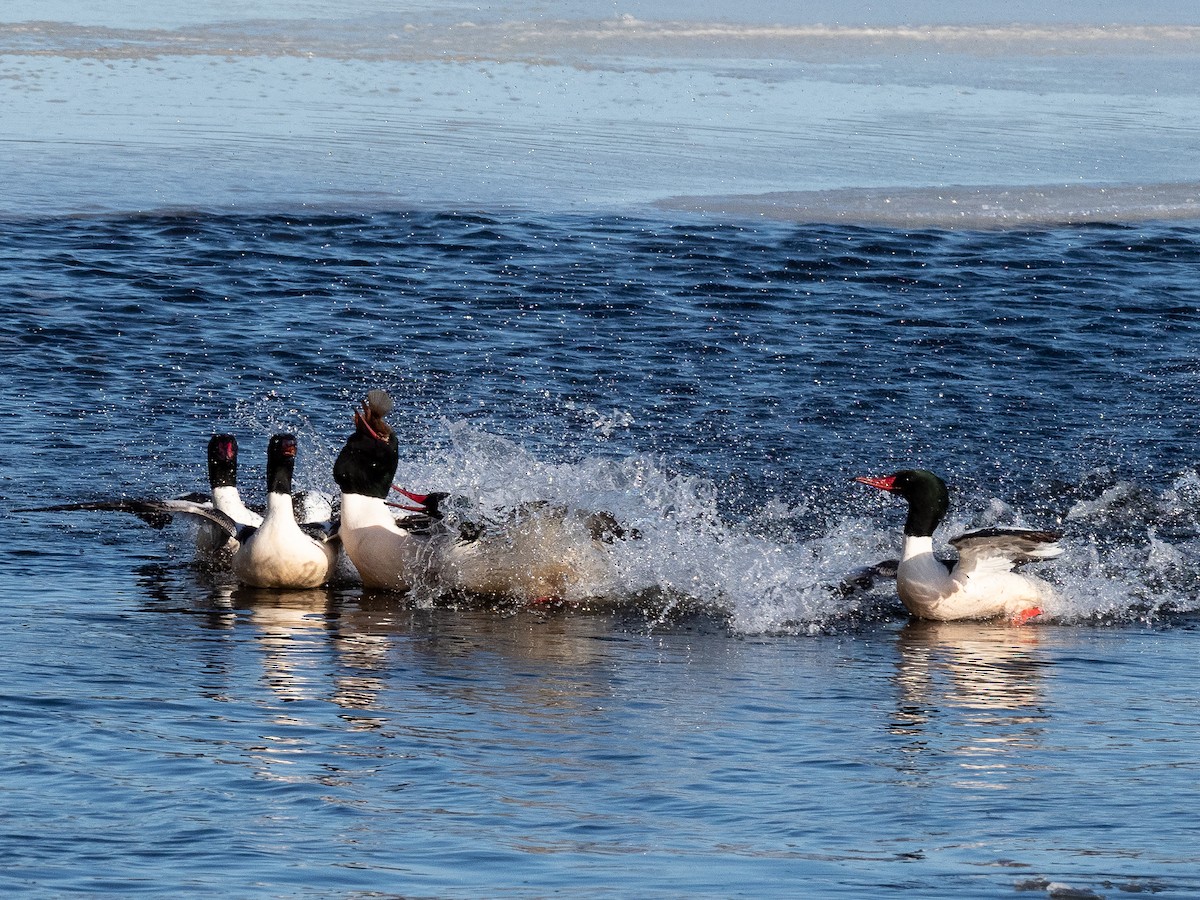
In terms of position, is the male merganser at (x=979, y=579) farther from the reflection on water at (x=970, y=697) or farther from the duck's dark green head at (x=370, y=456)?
the duck's dark green head at (x=370, y=456)

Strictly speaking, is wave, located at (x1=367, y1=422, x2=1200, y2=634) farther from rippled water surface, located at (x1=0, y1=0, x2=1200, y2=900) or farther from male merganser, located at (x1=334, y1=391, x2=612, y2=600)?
male merganser, located at (x1=334, y1=391, x2=612, y2=600)

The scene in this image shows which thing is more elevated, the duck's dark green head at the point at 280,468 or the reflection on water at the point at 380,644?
the duck's dark green head at the point at 280,468

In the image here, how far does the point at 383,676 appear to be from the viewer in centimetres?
855

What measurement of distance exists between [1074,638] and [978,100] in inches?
672

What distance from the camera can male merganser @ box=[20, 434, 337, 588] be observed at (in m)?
10.6

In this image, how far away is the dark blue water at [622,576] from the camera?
6359mm

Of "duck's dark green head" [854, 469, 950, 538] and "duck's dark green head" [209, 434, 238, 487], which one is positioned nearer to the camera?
"duck's dark green head" [854, 469, 950, 538]

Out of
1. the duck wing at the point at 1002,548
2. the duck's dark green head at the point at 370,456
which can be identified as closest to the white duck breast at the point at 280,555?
the duck's dark green head at the point at 370,456

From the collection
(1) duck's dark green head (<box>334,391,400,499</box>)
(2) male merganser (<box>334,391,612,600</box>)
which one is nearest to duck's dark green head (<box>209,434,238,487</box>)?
(1) duck's dark green head (<box>334,391,400,499</box>)

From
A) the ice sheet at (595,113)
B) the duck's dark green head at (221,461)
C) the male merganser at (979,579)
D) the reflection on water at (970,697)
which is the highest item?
the ice sheet at (595,113)

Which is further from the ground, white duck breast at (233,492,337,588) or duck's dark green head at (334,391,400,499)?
duck's dark green head at (334,391,400,499)

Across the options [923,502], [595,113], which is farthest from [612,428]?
[595,113]

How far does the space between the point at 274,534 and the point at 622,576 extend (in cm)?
191

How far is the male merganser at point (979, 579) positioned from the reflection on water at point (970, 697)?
0.35 feet
